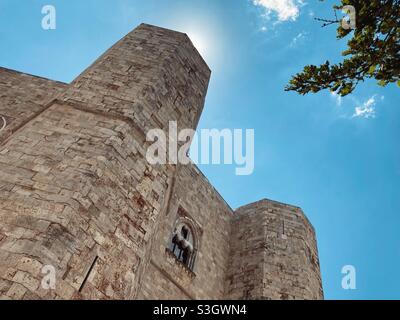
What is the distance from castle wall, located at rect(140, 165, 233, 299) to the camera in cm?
762

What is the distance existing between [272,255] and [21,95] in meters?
8.25

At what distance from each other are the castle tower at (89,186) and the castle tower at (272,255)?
17.0 feet

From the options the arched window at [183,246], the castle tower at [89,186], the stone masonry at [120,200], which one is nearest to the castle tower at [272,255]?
the stone masonry at [120,200]

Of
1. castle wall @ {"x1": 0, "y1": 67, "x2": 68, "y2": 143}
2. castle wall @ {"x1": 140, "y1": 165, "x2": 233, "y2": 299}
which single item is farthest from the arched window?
castle wall @ {"x1": 0, "y1": 67, "x2": 68, "y2": 143}

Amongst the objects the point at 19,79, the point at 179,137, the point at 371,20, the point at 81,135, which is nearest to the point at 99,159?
the point at 81,135

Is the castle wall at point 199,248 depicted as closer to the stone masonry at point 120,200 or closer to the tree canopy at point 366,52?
the stone masonry at point 120,200

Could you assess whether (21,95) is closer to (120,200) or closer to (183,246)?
(183,246)

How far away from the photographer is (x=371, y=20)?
4.86 meters

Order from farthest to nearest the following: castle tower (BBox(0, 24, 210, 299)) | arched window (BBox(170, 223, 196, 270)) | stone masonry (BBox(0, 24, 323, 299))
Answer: arched window (BBox(170, 223, 196, 270)) < stone masonry (BBox(0, 24, 323, 299)) < castle tower (BBox(0, 24, 210, 299))

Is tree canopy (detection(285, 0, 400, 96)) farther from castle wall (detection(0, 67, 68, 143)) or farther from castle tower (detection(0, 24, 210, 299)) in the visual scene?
castle wall (detection(0, 67, 68, 143))

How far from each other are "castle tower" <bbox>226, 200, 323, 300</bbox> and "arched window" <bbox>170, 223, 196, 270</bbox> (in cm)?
166

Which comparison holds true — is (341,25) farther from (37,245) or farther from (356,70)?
(37,245)

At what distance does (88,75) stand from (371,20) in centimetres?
486

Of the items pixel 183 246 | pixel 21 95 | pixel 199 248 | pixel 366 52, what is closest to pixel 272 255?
pixel 199 248
